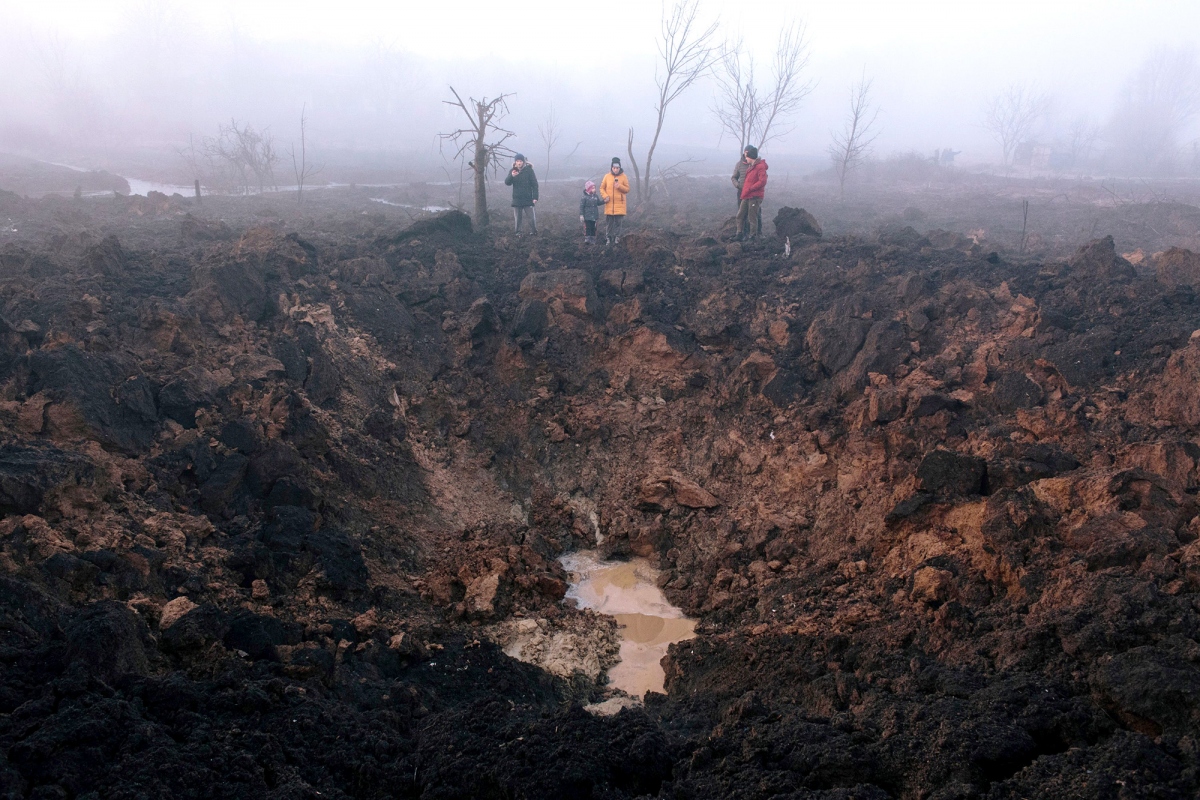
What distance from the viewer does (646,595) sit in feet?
21.0

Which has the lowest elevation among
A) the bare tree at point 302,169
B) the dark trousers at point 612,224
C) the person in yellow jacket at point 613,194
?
the dark trousers at point 612,224

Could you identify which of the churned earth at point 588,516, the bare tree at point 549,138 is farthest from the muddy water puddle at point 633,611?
the bare tree at point 549,138

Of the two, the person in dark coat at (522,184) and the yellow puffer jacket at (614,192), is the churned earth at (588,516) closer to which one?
the yellow puffer jacket at (614,192)

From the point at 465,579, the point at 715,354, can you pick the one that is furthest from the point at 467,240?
the point at 465,579

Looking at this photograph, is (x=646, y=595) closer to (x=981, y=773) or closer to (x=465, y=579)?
(x=465, y=579)

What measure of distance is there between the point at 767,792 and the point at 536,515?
4.58 meters

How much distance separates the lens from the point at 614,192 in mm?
11930

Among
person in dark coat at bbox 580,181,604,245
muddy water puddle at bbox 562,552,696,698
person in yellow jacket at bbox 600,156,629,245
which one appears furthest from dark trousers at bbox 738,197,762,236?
muddy water puddle at bbox 562,552,696,698

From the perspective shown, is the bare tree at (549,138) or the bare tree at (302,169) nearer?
the bare tree at (302,169)

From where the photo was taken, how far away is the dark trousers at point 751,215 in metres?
11.9

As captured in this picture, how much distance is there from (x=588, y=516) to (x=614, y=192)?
6.41 m

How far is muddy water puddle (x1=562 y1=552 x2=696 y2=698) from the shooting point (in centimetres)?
538

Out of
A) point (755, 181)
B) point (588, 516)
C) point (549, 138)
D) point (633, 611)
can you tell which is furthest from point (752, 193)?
point (549, 138)

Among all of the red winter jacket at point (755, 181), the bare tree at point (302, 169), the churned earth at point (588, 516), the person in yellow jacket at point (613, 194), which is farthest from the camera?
the bare tree at point (302, 169)
